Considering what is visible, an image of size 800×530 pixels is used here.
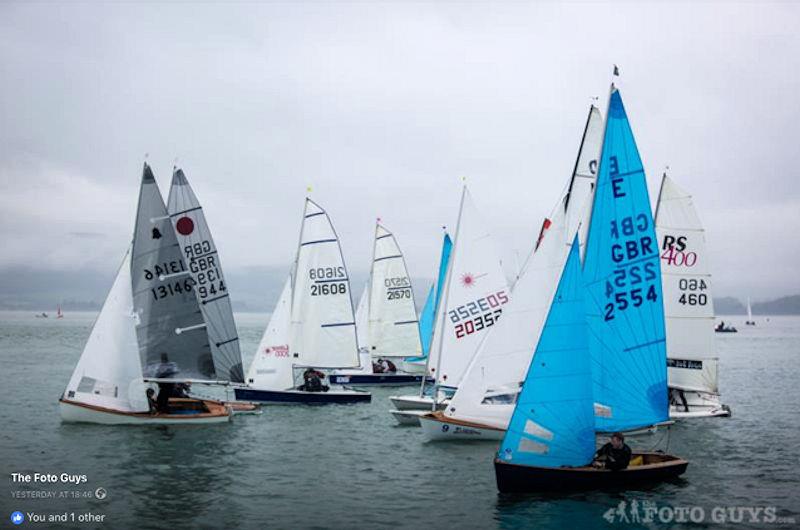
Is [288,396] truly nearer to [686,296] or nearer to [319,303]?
[319,303]

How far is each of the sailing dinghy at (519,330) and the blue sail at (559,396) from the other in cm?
326

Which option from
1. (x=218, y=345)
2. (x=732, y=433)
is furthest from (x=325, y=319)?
(x=732, y=433)

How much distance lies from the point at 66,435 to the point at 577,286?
20.1 meters

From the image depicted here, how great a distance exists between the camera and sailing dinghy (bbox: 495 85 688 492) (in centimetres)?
1855

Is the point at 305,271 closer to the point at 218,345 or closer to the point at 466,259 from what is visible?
the point at 218,345

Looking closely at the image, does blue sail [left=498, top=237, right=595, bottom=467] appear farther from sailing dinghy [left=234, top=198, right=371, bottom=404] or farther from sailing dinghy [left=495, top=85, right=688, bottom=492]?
sailing dinghy [left=234, top=198, right=371, bottom=404]

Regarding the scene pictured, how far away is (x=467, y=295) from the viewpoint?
31000 mm

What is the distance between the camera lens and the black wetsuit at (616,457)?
1881cm

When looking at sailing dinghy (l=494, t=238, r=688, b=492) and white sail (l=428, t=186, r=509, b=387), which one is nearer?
sailing dinghy (l=494, t=238, r=688, b=492)

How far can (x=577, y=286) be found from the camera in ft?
61.2

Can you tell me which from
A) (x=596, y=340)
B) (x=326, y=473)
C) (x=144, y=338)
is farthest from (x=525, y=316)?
(x=144, y=338)

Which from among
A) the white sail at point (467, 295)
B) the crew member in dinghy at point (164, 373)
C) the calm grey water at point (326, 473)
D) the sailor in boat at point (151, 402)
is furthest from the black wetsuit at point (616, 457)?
the sailor in boat at point (151, 402)

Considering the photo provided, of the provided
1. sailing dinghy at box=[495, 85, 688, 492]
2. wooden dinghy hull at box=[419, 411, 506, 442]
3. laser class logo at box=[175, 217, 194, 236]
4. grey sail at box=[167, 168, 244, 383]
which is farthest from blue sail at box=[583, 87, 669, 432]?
laser class logo at box=[175, 217, 194, 236]

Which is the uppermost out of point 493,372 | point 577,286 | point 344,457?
point 577,286
